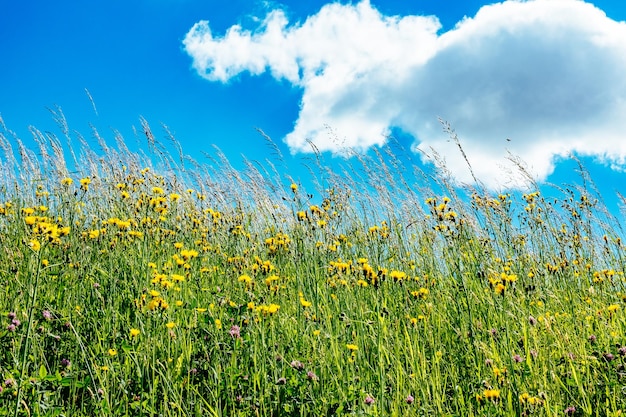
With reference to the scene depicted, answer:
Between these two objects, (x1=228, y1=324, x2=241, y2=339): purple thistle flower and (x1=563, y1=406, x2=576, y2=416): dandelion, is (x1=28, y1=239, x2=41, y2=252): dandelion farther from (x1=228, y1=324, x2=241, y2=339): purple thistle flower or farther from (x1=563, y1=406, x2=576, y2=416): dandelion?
(x1=563, y1=406, x2=576, y2=416): dandelion

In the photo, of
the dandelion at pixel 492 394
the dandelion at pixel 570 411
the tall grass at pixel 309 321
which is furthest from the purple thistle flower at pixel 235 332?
the dandelion at pixel 570 411

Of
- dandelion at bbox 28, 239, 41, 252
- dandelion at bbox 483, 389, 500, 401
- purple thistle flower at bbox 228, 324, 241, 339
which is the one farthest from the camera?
purple thistle flower at bbox 228, 324, 241, 339

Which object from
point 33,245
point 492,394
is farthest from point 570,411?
point 33,245

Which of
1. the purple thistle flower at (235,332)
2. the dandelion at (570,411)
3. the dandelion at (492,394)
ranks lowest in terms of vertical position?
the dandelion at (570,411)

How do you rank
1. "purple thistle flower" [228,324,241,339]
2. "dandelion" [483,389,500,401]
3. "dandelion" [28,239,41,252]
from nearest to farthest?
"dandelion" [28,239,41,252]
"dandelion" [483,389,500,401]
"purple thistle flower" [228,324,241,339]

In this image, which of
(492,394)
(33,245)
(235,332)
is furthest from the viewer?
(235,332)

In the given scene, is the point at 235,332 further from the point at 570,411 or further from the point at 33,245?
the point at 570,411

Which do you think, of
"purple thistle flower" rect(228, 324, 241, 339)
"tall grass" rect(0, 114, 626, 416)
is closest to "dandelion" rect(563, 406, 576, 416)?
"tall grass" rect(0, 114, 626, 416)

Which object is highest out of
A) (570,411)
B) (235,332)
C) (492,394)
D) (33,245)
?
(33,245)

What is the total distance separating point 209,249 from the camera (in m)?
4.18

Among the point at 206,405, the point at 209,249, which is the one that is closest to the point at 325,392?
the point at 206,405

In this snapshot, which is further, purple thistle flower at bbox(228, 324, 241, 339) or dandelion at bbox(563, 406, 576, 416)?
→ purple thistle flower at bbox(228, 324, 241, 339)

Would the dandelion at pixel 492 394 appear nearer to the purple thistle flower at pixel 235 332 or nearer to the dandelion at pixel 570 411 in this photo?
the dandelion at pixel 570 411

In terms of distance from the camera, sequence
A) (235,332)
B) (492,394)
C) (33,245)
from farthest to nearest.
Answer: (235,332), (492,394), (33,245)
